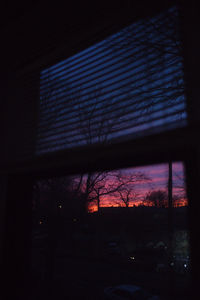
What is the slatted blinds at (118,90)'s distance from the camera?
1249mm

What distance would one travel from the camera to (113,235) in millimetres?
1407

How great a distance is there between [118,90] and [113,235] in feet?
2.79

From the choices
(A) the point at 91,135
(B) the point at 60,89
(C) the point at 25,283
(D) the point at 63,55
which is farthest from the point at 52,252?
(D) the point at 63,55

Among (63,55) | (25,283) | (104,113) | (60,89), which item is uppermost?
(63,55)

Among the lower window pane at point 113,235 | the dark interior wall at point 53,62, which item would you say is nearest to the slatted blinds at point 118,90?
the dark interior wall at point 53,62

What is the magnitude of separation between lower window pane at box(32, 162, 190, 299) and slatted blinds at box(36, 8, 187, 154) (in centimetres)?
25

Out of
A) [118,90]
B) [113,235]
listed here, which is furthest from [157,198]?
[118,90]

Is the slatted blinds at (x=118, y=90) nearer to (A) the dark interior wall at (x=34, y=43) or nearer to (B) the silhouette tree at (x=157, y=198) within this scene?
(A) the dark interior wall at (x=34, y=43)

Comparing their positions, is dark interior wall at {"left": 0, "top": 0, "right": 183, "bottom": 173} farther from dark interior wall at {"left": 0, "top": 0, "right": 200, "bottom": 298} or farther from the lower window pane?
the lower window pane

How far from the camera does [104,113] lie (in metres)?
1.50

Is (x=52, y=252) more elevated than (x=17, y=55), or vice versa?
(x=17, y=55)

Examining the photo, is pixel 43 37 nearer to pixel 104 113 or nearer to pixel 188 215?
pixel 104 113

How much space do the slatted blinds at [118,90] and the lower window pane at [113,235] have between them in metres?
0.25

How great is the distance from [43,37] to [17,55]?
34 cm
